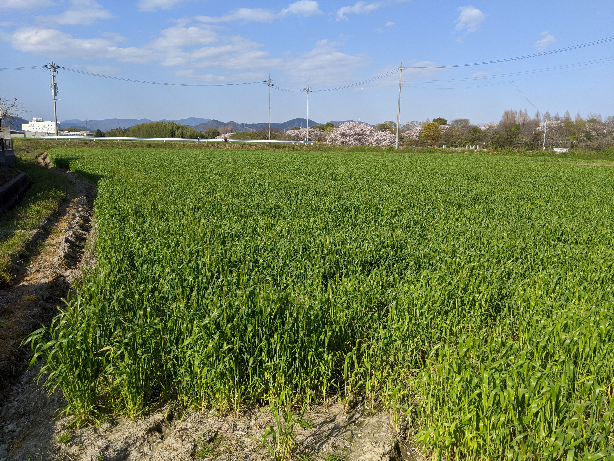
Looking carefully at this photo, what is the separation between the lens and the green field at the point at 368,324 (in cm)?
366

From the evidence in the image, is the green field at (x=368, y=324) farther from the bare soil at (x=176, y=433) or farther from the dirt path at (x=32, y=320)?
the dirt path at (x=32, y=320)

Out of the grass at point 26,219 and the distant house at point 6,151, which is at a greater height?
the distant house at point 6,151

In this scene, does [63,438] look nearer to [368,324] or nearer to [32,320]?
[32,320]

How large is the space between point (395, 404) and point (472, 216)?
9074mm

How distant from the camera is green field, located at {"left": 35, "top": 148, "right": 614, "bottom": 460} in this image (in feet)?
12.0

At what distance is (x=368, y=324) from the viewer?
542cm

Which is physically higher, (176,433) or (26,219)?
(26,219)

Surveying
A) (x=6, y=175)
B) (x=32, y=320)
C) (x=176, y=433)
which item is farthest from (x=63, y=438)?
(x=6, y=175)

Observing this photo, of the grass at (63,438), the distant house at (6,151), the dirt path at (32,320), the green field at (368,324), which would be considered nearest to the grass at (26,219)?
the dirt path at (32,320)

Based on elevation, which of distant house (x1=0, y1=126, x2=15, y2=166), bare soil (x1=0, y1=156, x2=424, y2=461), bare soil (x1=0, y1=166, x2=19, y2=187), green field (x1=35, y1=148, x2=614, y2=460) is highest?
distant house (x1=0, y1=126, x2=15, y2=166)

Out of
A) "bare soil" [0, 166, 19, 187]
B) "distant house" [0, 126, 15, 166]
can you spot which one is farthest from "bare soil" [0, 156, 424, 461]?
"distant house" [0, 126, 15, 166]

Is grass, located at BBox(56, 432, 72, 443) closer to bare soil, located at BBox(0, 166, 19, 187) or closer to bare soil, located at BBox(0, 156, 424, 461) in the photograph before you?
bare soil, located at BBox(0, 156, 424, 461)

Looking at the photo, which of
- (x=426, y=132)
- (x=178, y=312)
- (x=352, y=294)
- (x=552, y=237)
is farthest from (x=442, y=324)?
(x=426, y=132)

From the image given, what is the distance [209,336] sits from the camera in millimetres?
4422
